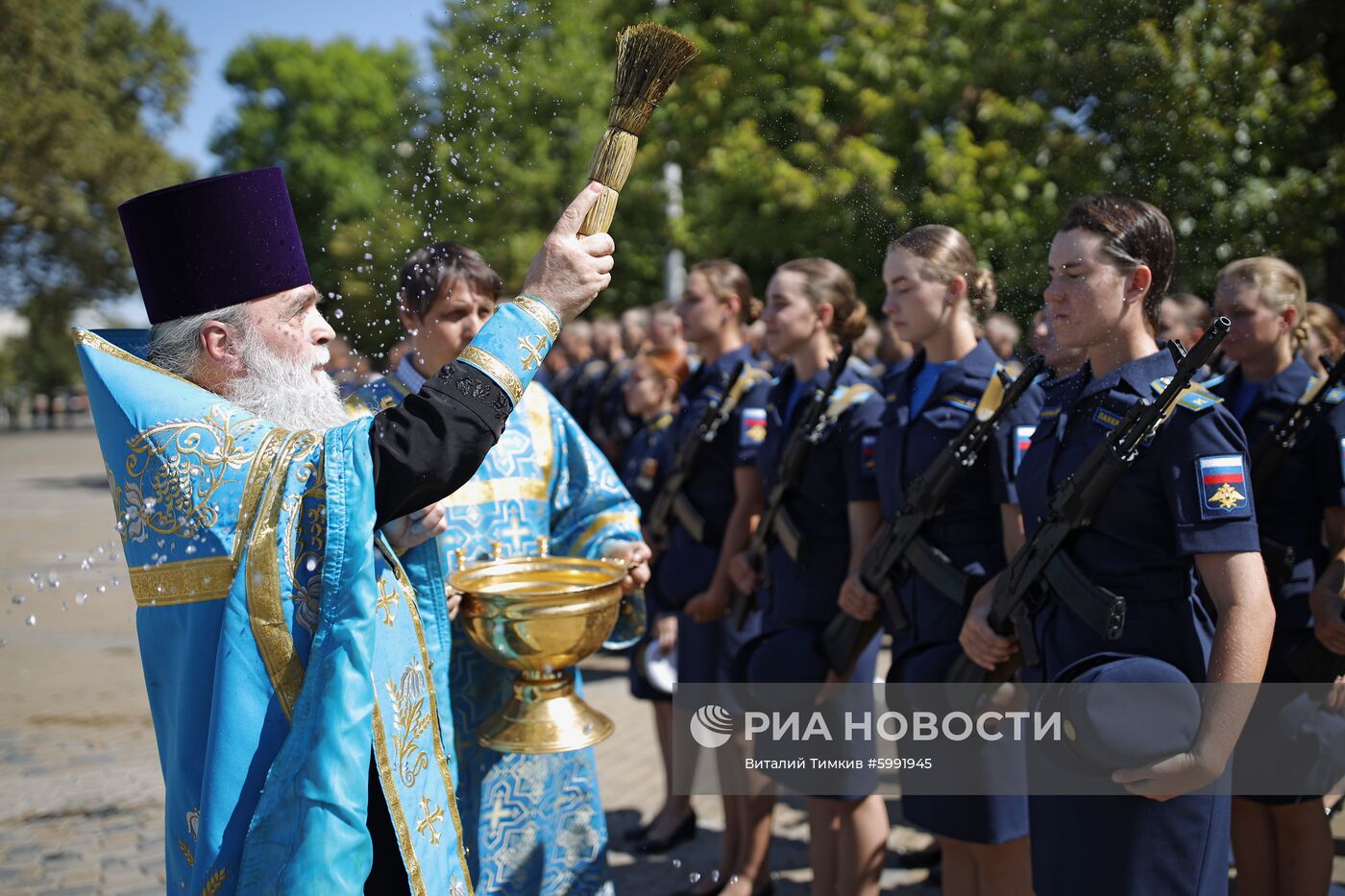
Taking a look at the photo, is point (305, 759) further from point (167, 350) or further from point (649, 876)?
point (649, 876)

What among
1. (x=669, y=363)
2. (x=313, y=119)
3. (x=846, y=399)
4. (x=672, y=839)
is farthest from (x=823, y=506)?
(x=313, y=119)

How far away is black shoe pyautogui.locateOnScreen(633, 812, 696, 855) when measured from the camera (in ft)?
15.4

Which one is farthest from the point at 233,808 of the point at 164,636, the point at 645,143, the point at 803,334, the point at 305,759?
the point at 645,143

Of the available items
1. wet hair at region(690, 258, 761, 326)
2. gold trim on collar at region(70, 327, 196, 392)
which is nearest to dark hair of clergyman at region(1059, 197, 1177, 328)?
gold trim on collar at region(70, 327, 196, 392)

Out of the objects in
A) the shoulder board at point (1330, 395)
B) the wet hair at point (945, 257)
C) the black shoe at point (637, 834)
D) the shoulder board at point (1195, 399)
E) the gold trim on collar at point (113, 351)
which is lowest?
the black shoe at point (637, 834)

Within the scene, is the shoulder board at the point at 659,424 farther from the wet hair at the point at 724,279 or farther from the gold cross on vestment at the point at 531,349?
the gold cross on vestment at the point at 531,349

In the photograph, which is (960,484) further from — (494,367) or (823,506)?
(494,367)

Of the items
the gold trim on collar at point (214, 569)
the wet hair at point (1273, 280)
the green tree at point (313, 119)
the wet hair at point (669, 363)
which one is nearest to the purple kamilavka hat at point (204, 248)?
the gold trim on collar at point (214, 569)

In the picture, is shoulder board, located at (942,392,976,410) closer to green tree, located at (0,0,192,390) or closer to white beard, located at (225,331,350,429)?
white beard, located at (225,331,350,429)

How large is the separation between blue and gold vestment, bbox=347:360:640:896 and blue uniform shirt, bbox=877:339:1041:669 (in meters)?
0.86

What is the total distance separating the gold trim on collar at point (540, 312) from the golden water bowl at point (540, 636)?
73 cm

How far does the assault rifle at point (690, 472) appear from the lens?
483cm

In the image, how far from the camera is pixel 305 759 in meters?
1.97

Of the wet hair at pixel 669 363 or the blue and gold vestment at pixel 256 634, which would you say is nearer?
the blue and gold vestment at pixel 256 634
